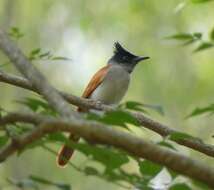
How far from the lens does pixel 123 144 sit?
1.61 metres

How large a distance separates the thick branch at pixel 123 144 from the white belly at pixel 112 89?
3968 millimetres

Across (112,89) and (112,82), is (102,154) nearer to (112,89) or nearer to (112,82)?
(112,89)

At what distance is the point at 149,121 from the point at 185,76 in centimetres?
895

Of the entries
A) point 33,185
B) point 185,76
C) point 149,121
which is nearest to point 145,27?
point 185,76

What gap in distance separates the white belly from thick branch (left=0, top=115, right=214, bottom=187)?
13.0ft

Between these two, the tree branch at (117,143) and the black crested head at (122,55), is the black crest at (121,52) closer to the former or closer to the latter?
the black crested head at (122,55)

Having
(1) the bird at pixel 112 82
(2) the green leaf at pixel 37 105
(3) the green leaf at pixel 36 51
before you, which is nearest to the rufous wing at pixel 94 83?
(1) the bird at pixel 112 82

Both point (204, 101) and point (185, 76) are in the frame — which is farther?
point (185, 76)

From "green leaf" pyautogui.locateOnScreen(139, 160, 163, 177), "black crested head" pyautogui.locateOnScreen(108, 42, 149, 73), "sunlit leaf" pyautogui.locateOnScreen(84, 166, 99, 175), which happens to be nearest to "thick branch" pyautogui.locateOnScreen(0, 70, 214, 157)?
"green leaf" pyautogui.locateOnScreen(139, 160, 163, 177)

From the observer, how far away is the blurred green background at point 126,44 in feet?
35.7

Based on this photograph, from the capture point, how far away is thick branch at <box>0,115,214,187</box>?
1.59 meters

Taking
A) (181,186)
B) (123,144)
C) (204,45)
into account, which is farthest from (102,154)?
(204,45)

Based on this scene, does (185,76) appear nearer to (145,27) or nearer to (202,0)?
(145,27)

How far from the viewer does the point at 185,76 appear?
39.0ft
